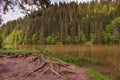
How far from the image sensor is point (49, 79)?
17.7 meters

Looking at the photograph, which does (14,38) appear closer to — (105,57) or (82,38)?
(82,38)

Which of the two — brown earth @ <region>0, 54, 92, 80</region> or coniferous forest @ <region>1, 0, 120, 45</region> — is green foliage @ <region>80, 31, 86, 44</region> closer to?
coniferous forest @ <region>1, 0, 120, 45</region>

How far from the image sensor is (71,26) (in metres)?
160

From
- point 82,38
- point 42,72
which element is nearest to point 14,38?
point 82,38

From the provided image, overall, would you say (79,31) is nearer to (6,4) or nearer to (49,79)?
(6,4)

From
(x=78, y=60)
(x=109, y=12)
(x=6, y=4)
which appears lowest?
(x=78, y=60)

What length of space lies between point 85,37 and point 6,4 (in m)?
123

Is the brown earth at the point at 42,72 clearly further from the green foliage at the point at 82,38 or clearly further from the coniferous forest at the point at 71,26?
the green foliage at the point at 82,38

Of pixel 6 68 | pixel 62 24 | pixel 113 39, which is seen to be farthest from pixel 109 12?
pixel 6 68

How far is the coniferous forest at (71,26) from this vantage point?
141562 mm

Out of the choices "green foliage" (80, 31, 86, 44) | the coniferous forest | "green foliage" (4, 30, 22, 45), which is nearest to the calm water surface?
the coniferous forest

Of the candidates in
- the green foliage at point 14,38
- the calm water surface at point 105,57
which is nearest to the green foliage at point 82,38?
the green foliage at point 14,38

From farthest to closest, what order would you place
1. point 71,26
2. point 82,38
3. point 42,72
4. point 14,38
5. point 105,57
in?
1. point 14,38
2. point 71,26
3. point 82,38
4. point 105,57
5. point 42,72

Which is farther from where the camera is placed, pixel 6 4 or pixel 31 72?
pixel 6 4
